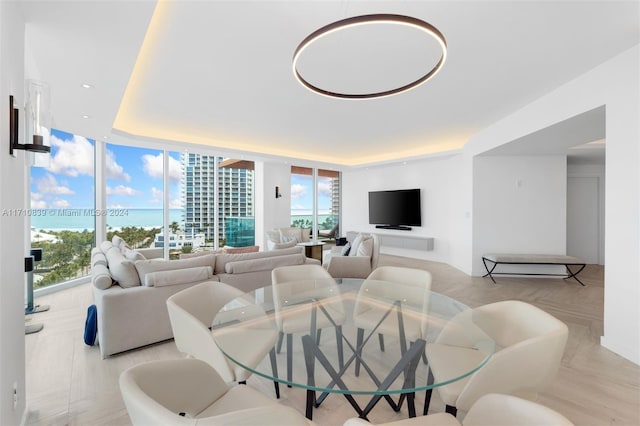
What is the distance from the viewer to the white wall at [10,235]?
4.70ft

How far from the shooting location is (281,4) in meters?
2.18

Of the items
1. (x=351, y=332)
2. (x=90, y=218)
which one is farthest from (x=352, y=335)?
(x=90, y=218)

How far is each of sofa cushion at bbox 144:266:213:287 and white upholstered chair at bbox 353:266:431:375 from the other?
169cm

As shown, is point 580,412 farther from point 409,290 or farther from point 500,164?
point 500,164

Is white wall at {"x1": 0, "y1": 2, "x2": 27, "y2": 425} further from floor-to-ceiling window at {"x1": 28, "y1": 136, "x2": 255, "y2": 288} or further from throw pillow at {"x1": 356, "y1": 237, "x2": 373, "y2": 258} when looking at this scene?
throw pillow at {"x1": 356, "y1": 237, "x2": 373, "y2": 258}

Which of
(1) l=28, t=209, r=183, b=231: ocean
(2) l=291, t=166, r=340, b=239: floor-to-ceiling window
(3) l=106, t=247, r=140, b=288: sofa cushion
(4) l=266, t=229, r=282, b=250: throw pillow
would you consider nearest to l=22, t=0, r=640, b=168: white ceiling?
(1) l=28, t=209, r=183, b=231: ocean

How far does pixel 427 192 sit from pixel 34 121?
7.45 metres

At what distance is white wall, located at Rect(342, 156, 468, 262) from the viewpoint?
7.07 meters

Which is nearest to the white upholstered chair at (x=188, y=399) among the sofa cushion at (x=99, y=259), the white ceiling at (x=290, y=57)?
the white ceiling at (x=290, y=57)

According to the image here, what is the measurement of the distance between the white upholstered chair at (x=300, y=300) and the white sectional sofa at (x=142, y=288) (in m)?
0.84

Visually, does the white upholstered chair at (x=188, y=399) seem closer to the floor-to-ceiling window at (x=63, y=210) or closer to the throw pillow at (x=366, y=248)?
the throw pillow at (x=366, y=248)

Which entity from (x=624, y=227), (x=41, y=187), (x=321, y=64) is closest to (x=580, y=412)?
(x=624, y=227)

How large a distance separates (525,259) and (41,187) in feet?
26.8

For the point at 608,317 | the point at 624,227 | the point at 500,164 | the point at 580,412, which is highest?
the point at 500,164
